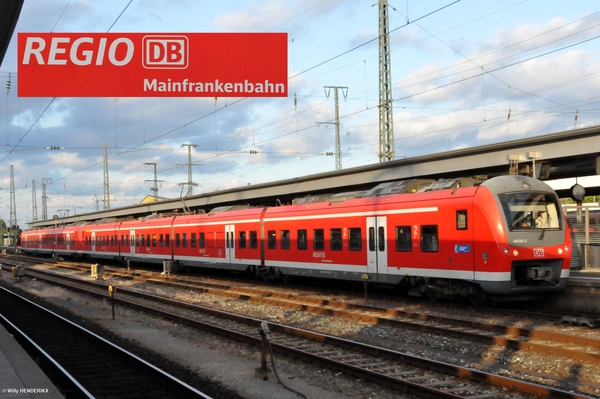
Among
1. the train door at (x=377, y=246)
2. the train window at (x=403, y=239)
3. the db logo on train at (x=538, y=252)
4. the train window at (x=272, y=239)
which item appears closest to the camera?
the db logo on train at (x=538, y=252)

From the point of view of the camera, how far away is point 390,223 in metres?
16.8

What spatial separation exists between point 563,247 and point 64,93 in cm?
1185

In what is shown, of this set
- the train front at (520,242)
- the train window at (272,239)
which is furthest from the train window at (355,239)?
the train window at (272,239)

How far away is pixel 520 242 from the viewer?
13.9 metres

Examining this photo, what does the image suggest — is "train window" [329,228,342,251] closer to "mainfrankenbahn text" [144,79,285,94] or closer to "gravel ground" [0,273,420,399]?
"gravel ground" [0,273,420,399]

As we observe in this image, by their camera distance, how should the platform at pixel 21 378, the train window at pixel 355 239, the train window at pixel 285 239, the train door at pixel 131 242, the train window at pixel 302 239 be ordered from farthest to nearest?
the train door at pixel 131 242
the train window at pixel 285 239
the train window at pixel 302 239
the train window at pixel 355 239
the platform at pixel 21 378

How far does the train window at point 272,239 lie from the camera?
22453mm

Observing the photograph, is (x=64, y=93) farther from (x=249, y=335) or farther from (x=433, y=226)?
(x=433, y=226)

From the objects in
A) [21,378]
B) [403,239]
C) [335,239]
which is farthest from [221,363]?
[335,239]

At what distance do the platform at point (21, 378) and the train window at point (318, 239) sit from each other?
1030cm

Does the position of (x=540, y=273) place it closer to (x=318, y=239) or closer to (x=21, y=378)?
(x=318, y=239)

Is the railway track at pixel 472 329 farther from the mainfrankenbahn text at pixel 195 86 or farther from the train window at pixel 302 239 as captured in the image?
the mainfrankenbahn text at pixel 195 86

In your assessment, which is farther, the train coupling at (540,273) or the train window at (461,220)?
the train window at (461,220)

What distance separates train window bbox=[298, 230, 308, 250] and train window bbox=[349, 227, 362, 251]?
255 cm
